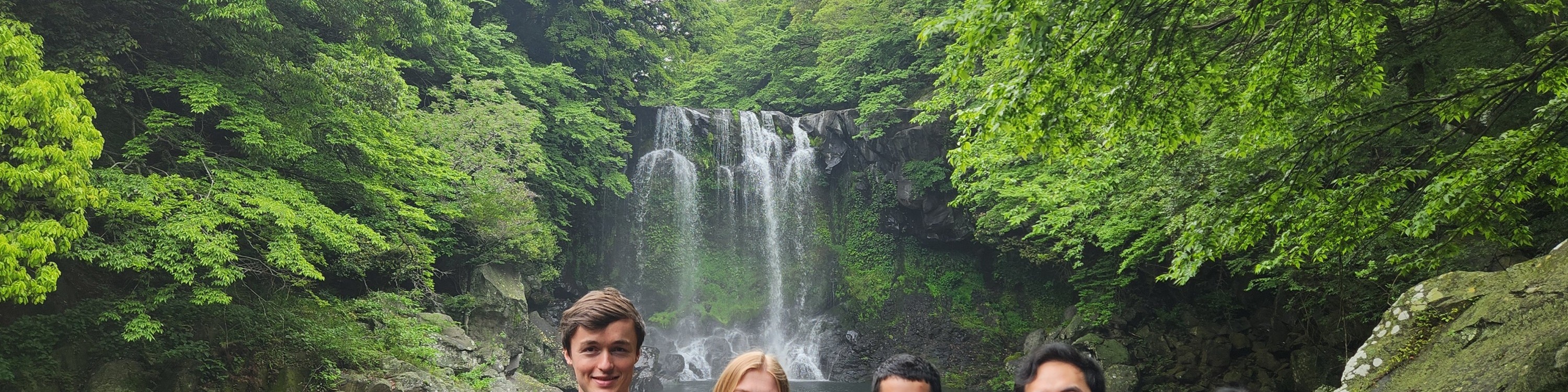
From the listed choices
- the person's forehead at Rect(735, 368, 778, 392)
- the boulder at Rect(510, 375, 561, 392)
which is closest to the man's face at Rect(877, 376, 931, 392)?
the person's forehead at Rect(735, 368, 778, 392)

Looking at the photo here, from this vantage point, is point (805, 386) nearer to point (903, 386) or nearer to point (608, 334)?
point (903, 386)

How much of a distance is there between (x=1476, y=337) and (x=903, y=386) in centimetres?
310

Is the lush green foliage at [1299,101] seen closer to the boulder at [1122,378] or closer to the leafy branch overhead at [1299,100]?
the leafy branch overhead at [1299,100]

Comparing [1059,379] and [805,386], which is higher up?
[1059,379]

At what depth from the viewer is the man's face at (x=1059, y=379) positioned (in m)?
2.13

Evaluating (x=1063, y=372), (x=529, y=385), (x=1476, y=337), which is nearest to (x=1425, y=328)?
(x=1476, y=337)

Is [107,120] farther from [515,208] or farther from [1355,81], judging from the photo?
[1355,81]

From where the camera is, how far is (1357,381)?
4148 millimetres

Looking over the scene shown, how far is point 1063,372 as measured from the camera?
7.05ft

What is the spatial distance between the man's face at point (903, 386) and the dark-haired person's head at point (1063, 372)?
0.24 meters

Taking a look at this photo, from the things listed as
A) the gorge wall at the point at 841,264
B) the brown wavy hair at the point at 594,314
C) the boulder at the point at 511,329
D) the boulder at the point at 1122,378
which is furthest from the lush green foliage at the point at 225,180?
the boulder at the point at 1122,378


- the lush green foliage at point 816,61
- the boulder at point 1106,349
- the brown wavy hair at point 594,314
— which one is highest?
the lush green foliage at point 816,61

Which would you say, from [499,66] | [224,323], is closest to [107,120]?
[224,323]

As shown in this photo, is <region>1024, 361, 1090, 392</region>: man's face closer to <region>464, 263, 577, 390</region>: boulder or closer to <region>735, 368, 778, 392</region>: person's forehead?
<region>735, 368, 778, 392</region>: person's forehead
